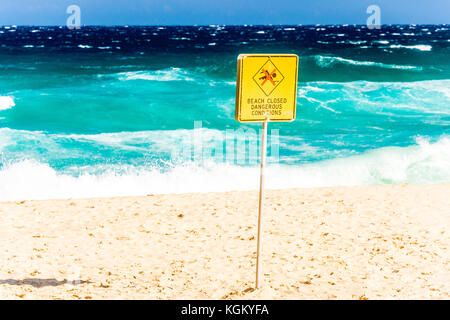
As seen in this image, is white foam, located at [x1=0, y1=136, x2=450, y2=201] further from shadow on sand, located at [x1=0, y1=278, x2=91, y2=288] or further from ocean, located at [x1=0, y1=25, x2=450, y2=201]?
shadow on sand, located at [x1=0, y1=278, x2=91, y2=288]

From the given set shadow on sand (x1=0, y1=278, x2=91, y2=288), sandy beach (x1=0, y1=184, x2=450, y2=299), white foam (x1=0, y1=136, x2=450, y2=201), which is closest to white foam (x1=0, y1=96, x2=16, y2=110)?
white foam (x1=0, y1=136, x2=450, y2=201)

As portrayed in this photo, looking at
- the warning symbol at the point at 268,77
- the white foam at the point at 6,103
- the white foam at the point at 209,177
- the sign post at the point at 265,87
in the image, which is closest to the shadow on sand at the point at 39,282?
the sign post at the point at 265,87

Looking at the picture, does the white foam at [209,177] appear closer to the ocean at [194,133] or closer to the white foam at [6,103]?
the ocean at [194,133]

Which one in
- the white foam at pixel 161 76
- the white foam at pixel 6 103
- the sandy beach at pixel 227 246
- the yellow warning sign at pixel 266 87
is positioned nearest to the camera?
the yellow warning sign at pixel 266 87

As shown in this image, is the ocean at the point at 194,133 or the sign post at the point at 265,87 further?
the ocean at the point at 194,133

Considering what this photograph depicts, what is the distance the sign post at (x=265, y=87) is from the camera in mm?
→ 4043

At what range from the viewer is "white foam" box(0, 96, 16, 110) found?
19.8 metres

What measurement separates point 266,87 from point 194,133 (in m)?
12.3

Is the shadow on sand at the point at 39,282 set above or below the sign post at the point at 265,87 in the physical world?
below

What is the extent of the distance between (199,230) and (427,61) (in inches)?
1463

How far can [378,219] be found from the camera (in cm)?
695

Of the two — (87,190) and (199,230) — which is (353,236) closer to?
(199,230)

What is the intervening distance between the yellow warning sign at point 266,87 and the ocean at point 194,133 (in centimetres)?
591
